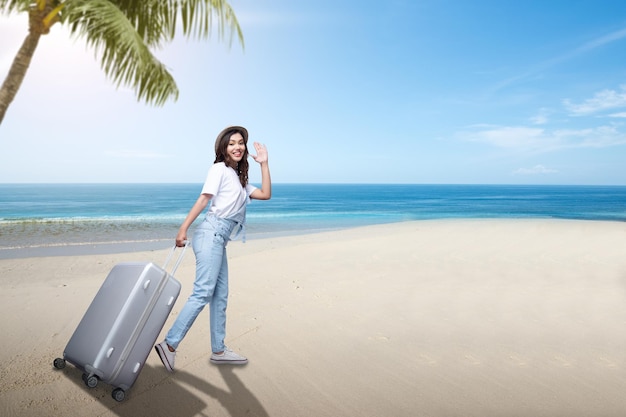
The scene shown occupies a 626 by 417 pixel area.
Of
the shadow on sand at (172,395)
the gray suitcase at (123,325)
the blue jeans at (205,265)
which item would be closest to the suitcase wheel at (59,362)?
the shadow on sand at (172,395)

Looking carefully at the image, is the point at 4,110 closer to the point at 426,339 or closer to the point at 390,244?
the point at 426,339

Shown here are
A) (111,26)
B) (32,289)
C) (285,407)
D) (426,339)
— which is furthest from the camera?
(32,289)

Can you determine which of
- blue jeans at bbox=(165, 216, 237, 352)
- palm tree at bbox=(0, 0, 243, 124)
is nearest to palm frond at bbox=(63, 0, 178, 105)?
palm tree at bbox=(0, 0, 243, 124)

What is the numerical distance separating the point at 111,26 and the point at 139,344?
276cm

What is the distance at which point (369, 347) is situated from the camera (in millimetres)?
4316

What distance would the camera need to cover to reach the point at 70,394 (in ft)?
10.5

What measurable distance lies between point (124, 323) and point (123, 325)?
0.6 inches

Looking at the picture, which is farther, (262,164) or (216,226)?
(262,164)

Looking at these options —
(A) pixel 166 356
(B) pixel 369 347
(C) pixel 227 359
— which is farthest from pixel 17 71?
(B) pixel 369 347

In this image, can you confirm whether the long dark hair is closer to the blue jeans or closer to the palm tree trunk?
the blue jeans

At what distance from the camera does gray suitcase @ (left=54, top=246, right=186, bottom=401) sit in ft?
10.1

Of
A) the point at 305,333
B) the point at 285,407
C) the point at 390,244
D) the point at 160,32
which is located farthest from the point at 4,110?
the point at 390,244

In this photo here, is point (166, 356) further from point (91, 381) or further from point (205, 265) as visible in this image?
point (205, 265)

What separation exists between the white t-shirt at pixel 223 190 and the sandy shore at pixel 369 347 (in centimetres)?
142
